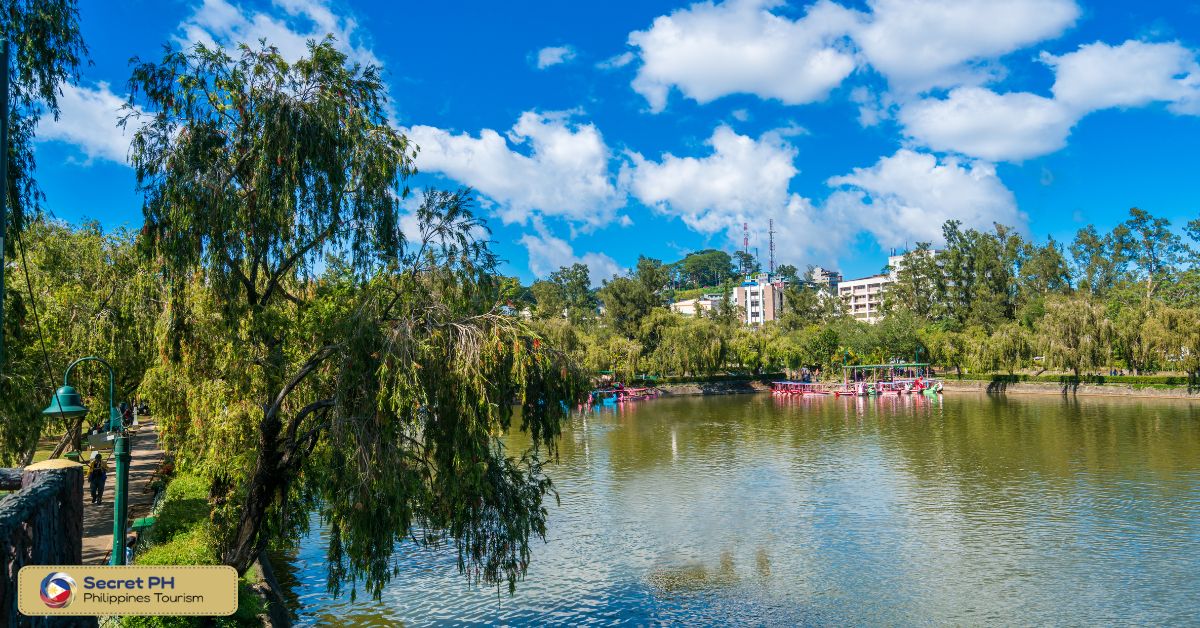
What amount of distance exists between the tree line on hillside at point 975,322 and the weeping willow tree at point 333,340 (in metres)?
41.5

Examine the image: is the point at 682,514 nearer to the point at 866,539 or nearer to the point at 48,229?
the point at 866,539

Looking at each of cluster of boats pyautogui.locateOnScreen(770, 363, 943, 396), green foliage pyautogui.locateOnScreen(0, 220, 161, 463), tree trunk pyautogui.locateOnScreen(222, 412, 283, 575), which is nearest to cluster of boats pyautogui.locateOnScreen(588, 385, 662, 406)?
cluster of boats pyautogui.locateOnScreen(770, 363, 943, 396)

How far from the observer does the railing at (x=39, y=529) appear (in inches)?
214

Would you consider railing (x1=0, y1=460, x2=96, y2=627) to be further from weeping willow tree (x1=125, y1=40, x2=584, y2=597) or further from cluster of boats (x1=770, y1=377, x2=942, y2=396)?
cluster of boats (x1=770, y1=377, x2=942, y2=396)

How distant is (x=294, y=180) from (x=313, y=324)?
2.57 meters

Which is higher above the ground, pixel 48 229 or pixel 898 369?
pixel 48 229

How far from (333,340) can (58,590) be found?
574cm

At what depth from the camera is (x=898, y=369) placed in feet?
249

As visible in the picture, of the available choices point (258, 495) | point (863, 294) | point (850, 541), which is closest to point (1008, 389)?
point (850, 541)

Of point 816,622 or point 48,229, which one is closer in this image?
point 816,622

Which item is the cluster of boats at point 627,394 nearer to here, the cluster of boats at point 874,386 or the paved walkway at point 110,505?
the cluster of boats at point 874,386

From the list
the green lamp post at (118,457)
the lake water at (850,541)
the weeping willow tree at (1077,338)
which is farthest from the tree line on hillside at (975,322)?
the green lamp post at (118,457)

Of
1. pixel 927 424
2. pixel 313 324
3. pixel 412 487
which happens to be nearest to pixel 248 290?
pixel 313 324

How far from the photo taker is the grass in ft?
34.7
